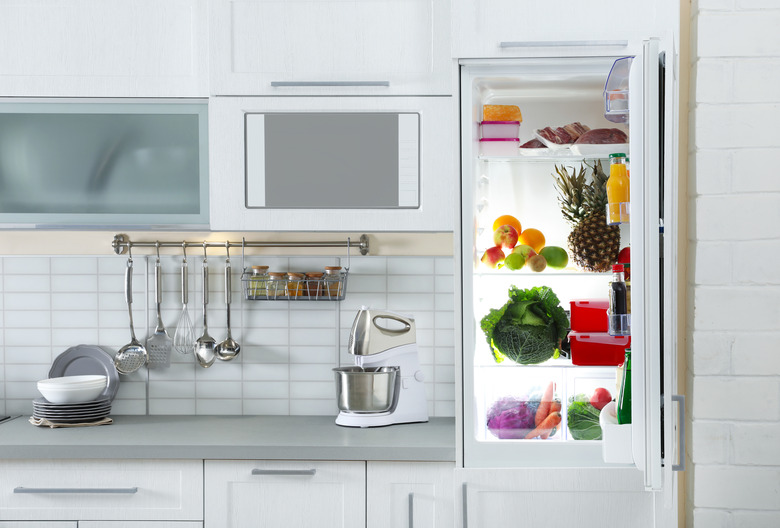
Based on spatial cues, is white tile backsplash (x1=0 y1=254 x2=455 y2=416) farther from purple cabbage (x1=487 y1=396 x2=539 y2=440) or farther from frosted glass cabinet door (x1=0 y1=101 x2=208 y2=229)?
purple cabbage (x1=487 y1=396 x2=539 y2=440)

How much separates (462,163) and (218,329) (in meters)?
1.08

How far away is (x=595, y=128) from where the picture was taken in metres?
1.92

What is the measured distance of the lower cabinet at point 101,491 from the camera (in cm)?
187

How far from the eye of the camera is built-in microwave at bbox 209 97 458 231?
6.42ft

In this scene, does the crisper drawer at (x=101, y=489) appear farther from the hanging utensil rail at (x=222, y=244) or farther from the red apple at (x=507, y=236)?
the red apple at (x=507, y=236)

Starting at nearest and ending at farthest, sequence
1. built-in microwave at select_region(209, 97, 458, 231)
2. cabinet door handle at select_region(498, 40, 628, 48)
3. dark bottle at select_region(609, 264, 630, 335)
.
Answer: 1. dark bottle at select_region(609, 264, 630, 335)
2. cabinet door handle at select_region(498, 40, 628, 48)
3. built-in microwave at select_region(209, 97, 458, 231)

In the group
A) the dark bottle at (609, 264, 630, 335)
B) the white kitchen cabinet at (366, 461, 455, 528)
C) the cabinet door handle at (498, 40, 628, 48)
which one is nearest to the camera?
the dark bottle at (609, 264, 630, 335)

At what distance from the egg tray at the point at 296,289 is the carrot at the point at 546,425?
738 mm

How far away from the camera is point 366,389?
2.07 m

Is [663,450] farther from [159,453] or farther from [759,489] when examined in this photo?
[159,453]

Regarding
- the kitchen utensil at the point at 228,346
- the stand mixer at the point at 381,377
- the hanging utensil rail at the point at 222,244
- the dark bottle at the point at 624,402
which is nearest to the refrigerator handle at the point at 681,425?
the dark bottle at the point at 624,402

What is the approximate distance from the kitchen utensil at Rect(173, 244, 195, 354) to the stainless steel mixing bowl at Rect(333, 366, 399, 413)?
56 cm

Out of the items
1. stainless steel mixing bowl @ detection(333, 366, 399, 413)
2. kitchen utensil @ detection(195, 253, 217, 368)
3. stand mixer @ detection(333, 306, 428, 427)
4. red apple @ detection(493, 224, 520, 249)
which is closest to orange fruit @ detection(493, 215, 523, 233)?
red apple @ detection(493, 224, 520, 249)

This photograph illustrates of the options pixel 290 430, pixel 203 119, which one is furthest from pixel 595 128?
pixel 290 430
